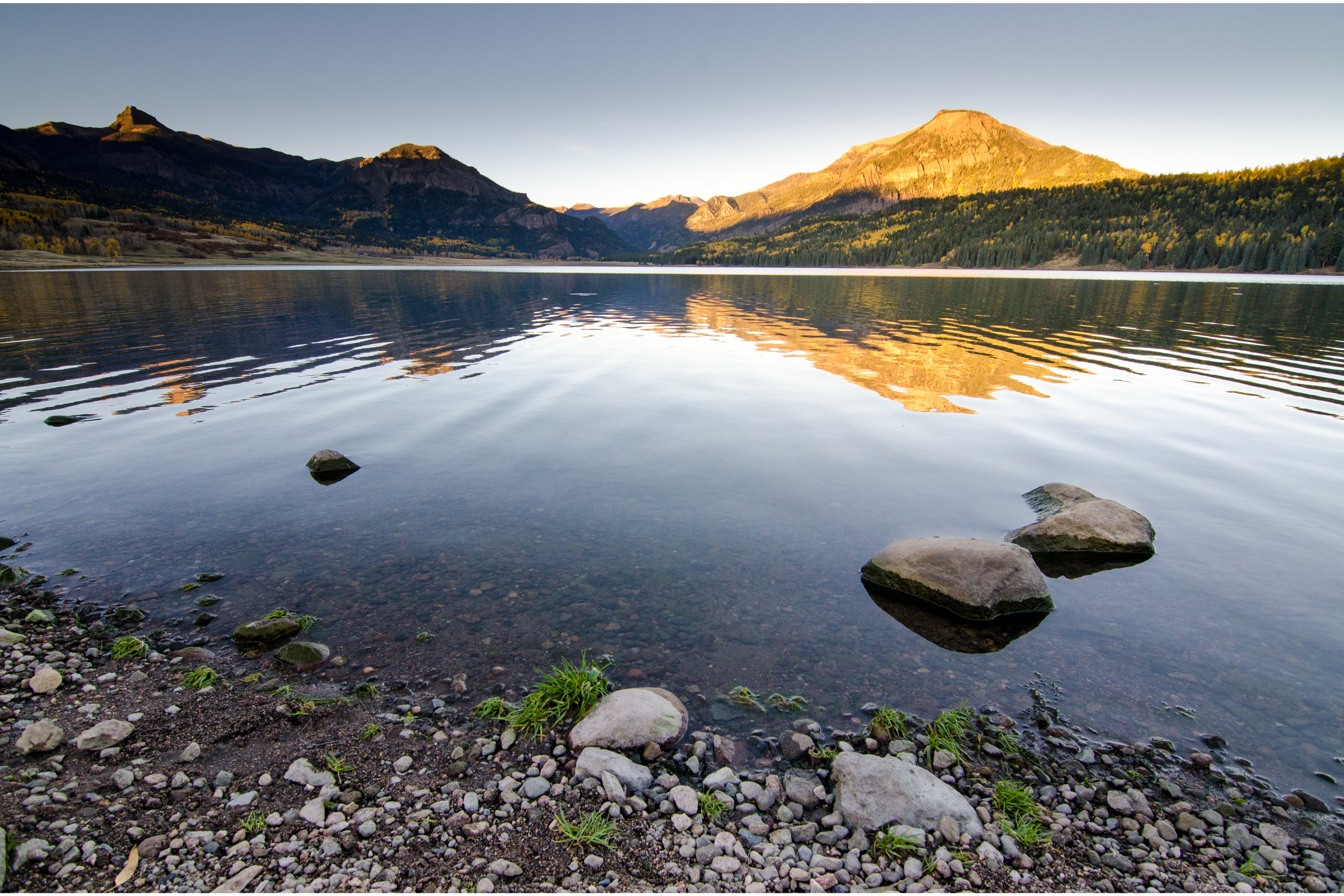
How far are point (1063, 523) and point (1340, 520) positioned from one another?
22.2 feet

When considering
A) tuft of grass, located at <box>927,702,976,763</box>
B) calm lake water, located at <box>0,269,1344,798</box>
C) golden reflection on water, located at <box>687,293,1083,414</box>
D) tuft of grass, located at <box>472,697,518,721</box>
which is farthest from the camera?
golden reflection on water, located at <box>687,293,1083,414</box>

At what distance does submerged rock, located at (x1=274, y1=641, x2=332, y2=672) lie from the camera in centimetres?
731

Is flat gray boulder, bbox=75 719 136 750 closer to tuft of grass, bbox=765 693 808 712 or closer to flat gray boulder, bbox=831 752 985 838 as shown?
tuft of grass, bbox=765 693 808 712

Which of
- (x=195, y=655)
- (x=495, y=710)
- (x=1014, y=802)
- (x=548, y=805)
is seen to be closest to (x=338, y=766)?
(x=495, y=710)

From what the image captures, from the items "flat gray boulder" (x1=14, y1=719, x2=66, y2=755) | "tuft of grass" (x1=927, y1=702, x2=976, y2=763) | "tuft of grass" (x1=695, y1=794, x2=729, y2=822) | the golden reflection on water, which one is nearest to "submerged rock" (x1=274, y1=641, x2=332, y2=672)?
"flat gray boulder" (x1=14, y1=719, x2=66, y2=755)

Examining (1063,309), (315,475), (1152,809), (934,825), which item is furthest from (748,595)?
(1063,309)

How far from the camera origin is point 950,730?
256 inches

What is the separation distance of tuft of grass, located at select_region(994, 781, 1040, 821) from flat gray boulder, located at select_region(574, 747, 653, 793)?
3.33 metres

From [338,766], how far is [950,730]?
6423mm

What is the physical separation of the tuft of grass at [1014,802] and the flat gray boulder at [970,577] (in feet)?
11.6

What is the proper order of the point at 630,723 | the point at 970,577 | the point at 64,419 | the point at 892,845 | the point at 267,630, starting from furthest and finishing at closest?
Result: the point at 64,419 < the point at 970,577 < the point at 267,630 < the point at 630,723 < the point at 892,845

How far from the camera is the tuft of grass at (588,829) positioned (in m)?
4.89

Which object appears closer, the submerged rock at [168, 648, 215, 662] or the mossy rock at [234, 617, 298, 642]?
the submerged rock at [168, 648, 215, 662]

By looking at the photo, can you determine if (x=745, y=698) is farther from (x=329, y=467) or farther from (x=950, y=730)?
(x=329, y=467)
